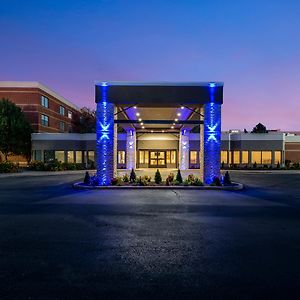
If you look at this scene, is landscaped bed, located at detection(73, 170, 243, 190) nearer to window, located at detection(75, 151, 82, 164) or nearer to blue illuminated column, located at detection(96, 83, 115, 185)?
blue illuminated column, located at detection(96, 83, 115, 185)

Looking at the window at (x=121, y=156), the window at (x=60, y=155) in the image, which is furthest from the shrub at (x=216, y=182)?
the window at (x=60, y=155)

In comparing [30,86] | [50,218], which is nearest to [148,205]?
[50,218]

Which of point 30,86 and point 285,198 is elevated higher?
point 30,86

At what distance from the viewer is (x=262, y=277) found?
5.66 metres

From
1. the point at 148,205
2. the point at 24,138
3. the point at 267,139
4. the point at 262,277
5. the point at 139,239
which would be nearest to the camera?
the point at 262,277

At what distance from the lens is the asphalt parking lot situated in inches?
202

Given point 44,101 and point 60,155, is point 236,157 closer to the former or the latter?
point 60,155

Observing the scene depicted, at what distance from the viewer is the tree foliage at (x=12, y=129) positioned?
4294 centimetres

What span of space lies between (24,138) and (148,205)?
120 feet

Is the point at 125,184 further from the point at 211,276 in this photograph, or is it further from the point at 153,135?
the point at 153,135

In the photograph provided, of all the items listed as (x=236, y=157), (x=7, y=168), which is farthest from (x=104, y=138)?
(x=236, y=157)

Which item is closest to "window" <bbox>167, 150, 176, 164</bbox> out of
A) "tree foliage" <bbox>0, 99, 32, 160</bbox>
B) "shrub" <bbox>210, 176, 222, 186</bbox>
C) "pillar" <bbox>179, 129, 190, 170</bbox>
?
"pillar" <bbox>179, 129, 190, 170</bbox>

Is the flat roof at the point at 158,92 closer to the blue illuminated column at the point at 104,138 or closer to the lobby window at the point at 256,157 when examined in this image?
the blue illuminated column at the point at 104,138

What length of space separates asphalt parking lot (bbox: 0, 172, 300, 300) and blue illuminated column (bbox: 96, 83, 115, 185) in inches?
334
